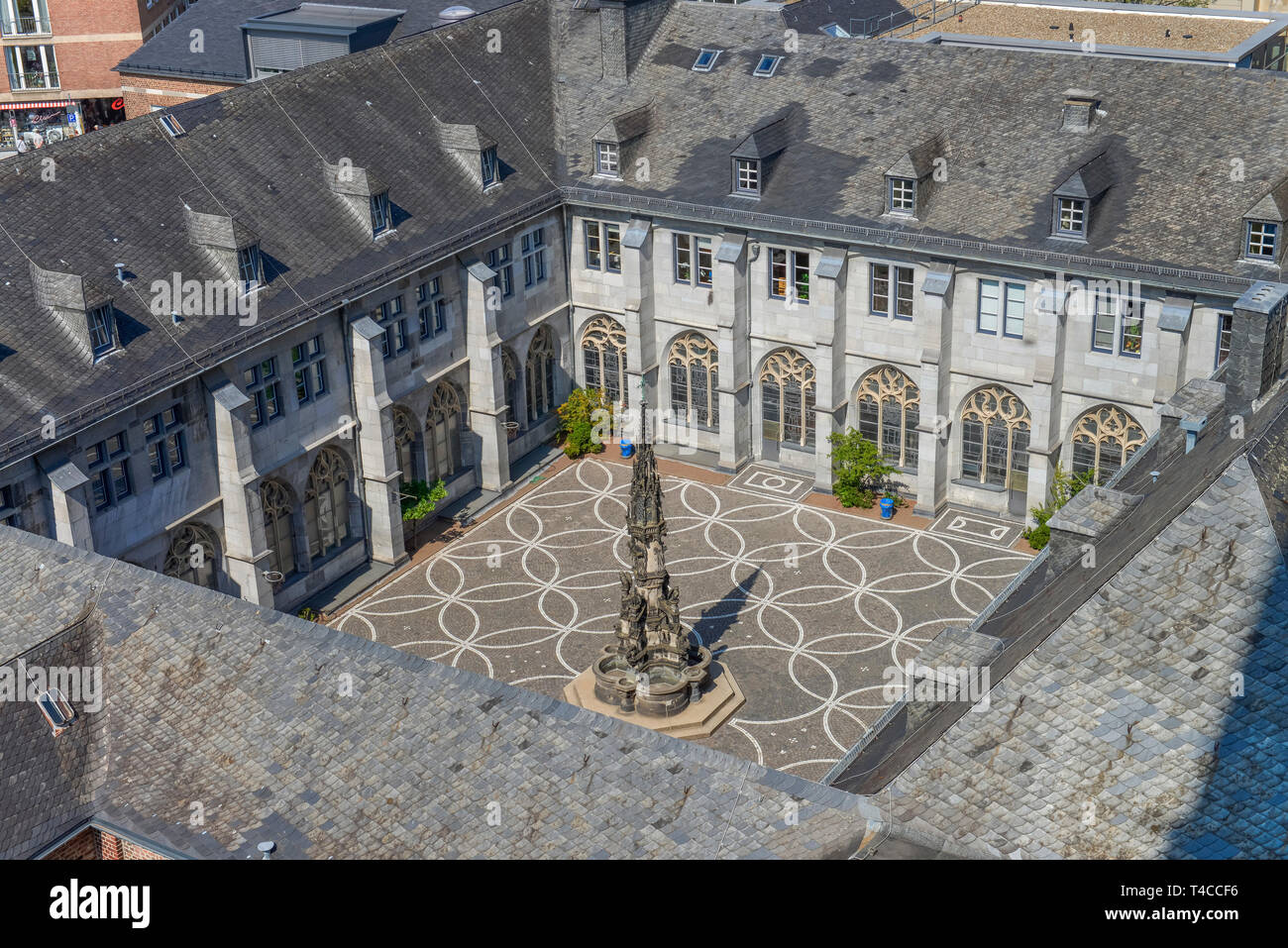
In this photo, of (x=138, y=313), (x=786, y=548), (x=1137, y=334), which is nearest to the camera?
(x=138, y=313)

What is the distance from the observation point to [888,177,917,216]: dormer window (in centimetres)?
6531

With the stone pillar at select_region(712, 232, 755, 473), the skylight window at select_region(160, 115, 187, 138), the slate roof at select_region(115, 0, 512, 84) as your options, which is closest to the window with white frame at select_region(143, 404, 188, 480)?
the skylight window at select_region(160, 115, 187, 138)

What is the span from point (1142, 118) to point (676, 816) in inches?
1597

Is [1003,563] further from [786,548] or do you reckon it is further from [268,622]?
[268,622]

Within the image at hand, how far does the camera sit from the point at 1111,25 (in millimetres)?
95438

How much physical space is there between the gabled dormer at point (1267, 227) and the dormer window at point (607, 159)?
997 inches

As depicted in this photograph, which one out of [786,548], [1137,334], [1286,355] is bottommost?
[786,548]

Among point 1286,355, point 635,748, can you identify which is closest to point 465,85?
point 1286,355

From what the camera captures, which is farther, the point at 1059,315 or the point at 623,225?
the point at 623,225

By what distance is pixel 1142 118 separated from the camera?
63.9 meters

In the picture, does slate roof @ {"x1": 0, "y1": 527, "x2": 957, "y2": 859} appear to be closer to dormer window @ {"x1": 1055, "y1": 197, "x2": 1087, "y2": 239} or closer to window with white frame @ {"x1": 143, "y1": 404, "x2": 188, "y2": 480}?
window with white frame @ {"x1": 143, "y1": 404, "x2": 188, "y2": 480}

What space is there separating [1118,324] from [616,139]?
70.8 ft

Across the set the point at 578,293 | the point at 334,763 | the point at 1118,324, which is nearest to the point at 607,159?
the point at 578,293

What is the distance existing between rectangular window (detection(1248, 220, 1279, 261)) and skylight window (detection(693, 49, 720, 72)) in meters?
24.2
